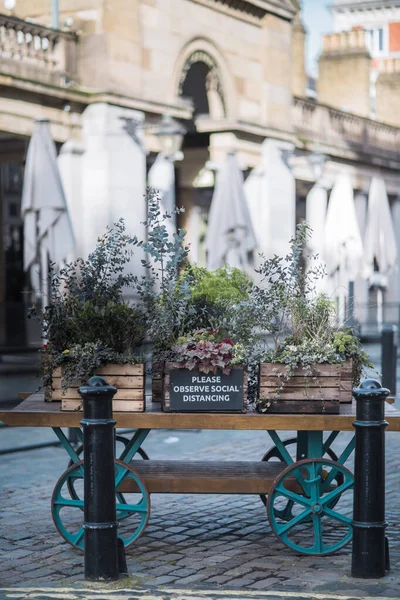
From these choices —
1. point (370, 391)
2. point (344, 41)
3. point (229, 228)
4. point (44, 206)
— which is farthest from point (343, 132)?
point (370, 391)

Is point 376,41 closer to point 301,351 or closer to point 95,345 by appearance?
point 301,351

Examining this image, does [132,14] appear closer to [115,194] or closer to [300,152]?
[115,194]

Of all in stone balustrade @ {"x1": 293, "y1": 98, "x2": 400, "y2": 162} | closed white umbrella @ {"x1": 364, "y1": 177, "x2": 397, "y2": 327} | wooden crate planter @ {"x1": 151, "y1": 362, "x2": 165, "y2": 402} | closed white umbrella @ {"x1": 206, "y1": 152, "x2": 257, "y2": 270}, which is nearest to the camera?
wooden crate planter @ {"x1": 151, "y1": 362, "x2": 165, "y2": 402}

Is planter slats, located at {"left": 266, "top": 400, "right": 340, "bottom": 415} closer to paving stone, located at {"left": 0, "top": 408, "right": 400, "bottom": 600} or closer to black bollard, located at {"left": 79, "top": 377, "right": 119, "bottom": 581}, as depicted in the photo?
paving stone, located at {"left": 0, "top": 408, "right": 400, "bottom": 600}

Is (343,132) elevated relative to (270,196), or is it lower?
elevated

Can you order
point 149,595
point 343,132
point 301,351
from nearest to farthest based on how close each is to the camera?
point 149,595
point 301,351
point 343,132

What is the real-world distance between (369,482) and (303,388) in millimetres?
736

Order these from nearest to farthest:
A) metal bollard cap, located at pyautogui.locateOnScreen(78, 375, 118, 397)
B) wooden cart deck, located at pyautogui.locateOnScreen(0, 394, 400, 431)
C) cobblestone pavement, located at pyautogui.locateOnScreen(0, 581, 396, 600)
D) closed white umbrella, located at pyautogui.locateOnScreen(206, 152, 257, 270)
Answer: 1. cobblestone pavement, located at pyautogui.locateOnScreen(0, 581, 396, 600)
2. metal bollard cap, located at pyautogui.locateOnScreen(78, 375, 118, 397)
3. wooden cart deck, located at pyautogui.locateOnScreen(0, 394, 400, 431)
4. closed white umbrella, located at pyautogui.locateOnScreen(206, 152, 257, 270)

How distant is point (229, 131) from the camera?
74.8ft

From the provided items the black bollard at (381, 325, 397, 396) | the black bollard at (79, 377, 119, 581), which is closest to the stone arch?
the black bollard at (381, 325, 397, 396)

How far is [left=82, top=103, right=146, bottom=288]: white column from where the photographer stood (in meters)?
19.3

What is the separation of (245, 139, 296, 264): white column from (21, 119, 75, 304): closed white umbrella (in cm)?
967

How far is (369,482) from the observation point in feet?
18.4

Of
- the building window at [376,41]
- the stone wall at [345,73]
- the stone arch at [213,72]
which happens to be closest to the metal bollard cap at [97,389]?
the stone arch at [213,72]
